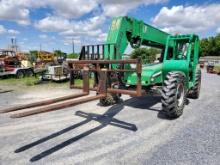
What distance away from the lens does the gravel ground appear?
156 inches

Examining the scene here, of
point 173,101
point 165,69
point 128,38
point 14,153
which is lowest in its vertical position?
point 14,153

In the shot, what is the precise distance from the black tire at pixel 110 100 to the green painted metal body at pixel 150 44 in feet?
3.02

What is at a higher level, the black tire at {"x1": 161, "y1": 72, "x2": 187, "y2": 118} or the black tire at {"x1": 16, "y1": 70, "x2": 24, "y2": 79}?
the black tire at {"x1": 161, "y1": 72, "x2": 187, "y2": 118}

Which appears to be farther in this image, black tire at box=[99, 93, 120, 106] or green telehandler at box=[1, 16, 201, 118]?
black tire at box=[99, 93, 120, 106]

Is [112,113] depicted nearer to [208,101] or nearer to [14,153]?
[14,153]

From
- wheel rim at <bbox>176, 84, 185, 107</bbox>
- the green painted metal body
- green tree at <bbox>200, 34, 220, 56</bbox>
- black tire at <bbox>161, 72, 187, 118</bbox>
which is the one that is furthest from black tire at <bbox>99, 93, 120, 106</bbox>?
green tree at <bbox>200, 34, 220, 56</bbox>

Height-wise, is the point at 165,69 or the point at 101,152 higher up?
the point at 165,69

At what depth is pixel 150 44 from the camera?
8102 mm

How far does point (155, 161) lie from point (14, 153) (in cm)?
255

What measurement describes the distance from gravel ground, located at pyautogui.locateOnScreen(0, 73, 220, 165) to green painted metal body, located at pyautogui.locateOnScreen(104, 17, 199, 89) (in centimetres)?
107

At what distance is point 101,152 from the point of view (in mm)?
4172

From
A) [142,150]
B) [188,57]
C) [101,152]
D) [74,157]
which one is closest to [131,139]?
[142,150]

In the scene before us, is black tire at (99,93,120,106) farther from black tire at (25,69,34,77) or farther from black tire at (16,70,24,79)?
black tire at (25,69,34,77)

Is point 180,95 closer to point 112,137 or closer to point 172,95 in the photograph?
point 172,95
